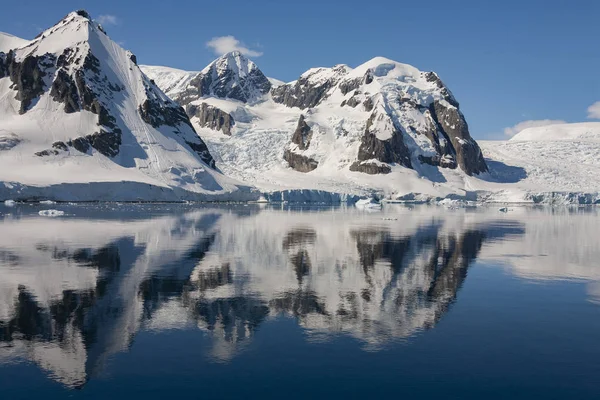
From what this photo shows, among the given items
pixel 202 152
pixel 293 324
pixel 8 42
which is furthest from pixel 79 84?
pixel 293 324

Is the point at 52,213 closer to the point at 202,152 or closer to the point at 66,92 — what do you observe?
the point at 66,92

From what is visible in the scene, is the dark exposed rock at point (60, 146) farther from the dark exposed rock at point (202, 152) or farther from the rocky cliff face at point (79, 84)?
the dark exposed rock at point (202, 152)

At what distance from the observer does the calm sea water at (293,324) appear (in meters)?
13.7

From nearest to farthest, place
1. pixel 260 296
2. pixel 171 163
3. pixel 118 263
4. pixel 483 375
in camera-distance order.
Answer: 1. pixel 483 375
2. pixel 260 296
3. pixel 118 263
4. pixel 171 163

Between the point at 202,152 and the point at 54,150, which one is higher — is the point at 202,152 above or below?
above

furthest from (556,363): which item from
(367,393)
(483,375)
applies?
(367,393)

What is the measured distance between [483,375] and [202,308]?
10699 millimetres

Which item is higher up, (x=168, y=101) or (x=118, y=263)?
(x=168, y=101)

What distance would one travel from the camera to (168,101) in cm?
18275

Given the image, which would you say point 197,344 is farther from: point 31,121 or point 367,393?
point 31,121

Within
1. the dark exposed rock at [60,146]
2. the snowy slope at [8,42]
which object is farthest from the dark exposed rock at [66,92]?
the snowy slope at [8,42]

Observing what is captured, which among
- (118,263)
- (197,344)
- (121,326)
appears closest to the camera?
(197,344)

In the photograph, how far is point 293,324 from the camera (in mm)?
18969

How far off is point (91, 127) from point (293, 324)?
14679 centimetres
